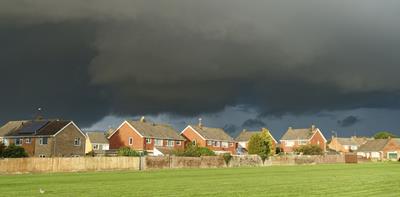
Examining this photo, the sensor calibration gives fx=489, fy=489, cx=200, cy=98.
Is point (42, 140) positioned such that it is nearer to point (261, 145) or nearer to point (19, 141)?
point (19, 141)

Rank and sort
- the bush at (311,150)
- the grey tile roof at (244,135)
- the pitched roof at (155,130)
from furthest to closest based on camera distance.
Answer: the grey tile roof at (244,135), the bush at (311,150), the pitched roof at (155,130)

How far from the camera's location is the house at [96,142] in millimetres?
127250

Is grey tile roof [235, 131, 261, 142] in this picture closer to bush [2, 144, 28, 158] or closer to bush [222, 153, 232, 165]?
bush [222, 153, 232, 165]

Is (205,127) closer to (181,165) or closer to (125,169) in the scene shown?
(181,165)

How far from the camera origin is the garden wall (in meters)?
64.4

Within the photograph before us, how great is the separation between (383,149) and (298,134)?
28.4m

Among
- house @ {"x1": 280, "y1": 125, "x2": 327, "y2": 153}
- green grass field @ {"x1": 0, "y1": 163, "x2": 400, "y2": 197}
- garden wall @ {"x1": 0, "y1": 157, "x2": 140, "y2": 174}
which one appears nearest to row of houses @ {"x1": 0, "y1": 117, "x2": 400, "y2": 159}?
house @ {"x1": 280, "y1": 125, "x2": 327, "y2": 153}

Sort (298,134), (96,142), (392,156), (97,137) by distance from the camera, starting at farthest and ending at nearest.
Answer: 1. (298,134)
2. (392,156)
3. (97,137)
4. (96,142)

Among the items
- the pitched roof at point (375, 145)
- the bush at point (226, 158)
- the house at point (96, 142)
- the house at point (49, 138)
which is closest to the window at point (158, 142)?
the house at point (96, 142)

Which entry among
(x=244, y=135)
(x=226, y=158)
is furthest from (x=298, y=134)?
(x=226, y=158)

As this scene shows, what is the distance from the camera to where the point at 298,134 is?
164 m

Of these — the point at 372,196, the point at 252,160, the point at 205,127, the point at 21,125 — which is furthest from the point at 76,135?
the point at 372,196

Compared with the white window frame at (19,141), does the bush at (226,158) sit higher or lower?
lower

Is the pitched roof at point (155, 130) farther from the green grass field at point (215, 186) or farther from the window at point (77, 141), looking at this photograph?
the green grass field at point (215, 186)
